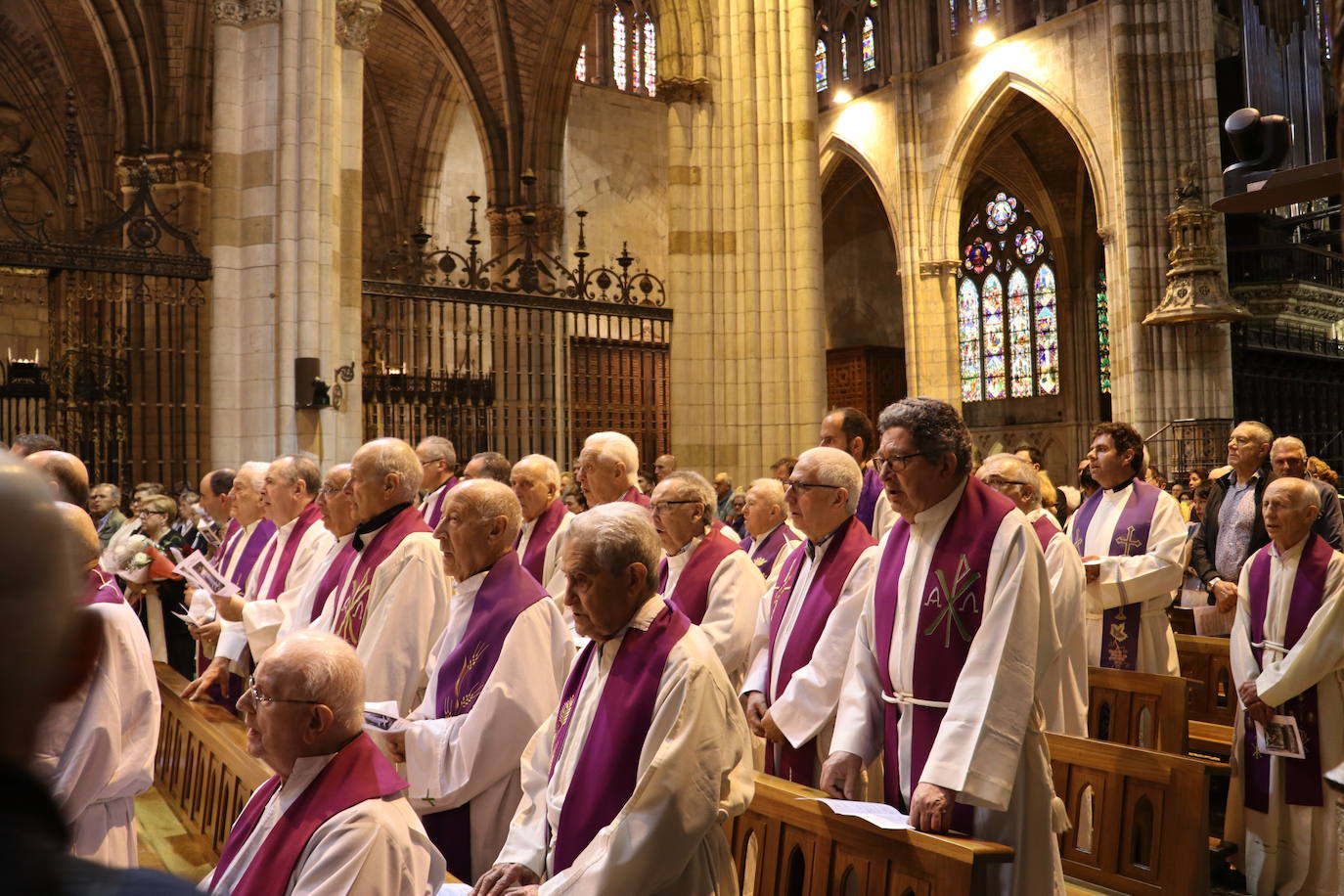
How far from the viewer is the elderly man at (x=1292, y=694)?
4684 millimetres

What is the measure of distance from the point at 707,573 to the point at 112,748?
235cm

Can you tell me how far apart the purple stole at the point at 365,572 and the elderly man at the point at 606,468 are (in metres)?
1.22

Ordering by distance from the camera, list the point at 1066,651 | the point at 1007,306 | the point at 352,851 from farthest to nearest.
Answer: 1. the point at 1007,306
2. the point at 1066,651
3. the point at 352,851

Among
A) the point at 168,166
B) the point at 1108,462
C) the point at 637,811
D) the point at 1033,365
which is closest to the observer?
the point at 637,811

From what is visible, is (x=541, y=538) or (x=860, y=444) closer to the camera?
(x=860, y=444)

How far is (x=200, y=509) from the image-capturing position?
9.31 metres

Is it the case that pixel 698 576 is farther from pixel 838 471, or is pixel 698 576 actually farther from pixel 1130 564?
pixel 1130 564

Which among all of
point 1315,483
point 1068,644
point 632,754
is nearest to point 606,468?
point 1068,644

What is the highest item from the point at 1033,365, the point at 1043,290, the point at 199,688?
the point at 1043,290

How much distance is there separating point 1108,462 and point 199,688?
14.5ft

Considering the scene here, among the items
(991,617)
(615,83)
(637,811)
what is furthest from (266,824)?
(615,83)

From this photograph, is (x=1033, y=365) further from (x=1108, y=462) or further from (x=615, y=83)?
(x=1108, y=462)

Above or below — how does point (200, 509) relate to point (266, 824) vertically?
above

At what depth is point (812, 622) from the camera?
414 cm
